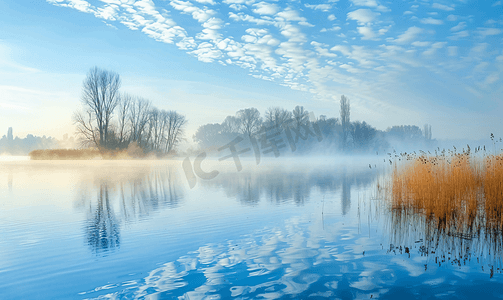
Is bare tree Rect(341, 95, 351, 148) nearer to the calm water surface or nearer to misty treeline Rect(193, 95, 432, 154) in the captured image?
misty treeline Rect(193, 95, 432, 154)

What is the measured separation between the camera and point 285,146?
69062 millimetres

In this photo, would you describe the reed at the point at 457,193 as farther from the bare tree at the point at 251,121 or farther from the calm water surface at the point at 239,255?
the bare tree at the point at 251,121

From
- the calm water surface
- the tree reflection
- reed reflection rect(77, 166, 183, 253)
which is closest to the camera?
the calm water surface

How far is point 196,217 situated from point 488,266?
19.0 feet

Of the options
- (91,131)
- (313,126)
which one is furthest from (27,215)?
(313,126)

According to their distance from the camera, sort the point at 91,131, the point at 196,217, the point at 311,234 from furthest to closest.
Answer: the point at 91,131, the point at 196,217, the point at 311,234

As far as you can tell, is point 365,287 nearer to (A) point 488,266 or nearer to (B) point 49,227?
(A) point 488,266

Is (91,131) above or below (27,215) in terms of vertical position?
above

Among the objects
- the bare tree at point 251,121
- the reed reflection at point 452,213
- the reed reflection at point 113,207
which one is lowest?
the reed reflection at point 113,207

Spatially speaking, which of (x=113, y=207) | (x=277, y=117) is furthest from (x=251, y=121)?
(x=113, y=207)

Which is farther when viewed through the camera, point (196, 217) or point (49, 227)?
point (196, 217)

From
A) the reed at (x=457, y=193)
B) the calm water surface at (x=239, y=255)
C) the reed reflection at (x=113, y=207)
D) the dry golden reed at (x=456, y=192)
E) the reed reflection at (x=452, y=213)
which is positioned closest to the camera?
the calm water surface at (x=239, y=255)

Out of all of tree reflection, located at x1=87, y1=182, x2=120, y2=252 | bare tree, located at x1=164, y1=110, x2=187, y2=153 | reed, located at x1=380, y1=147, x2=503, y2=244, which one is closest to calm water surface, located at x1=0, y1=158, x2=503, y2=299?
tree reflection, located at x1=87, y1=182, x2=120, y2=252

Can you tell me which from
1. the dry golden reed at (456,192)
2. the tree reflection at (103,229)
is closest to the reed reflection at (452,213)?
the dry golden reed at (456,192)
